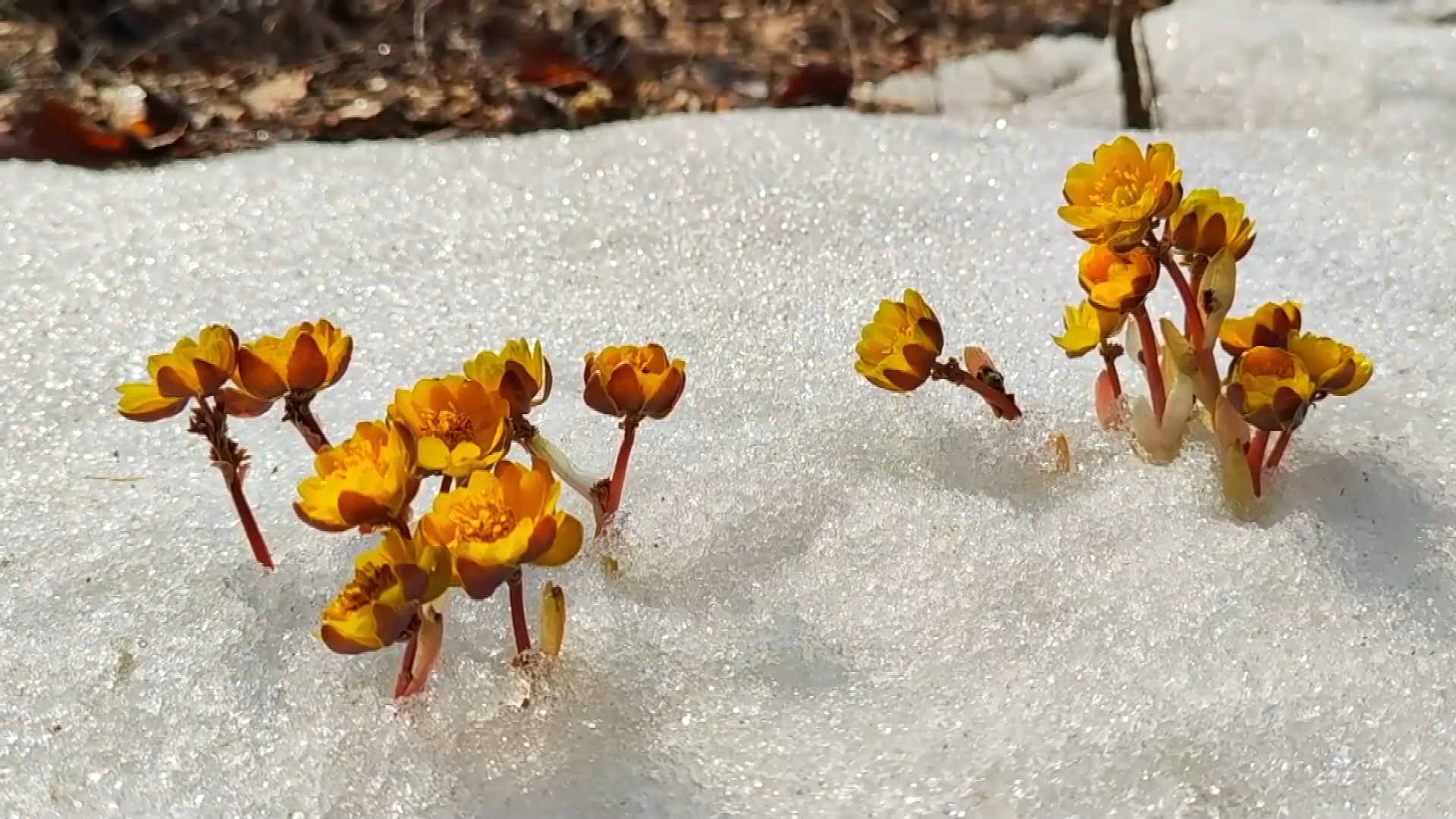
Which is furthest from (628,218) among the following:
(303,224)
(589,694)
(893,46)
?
(893,46)

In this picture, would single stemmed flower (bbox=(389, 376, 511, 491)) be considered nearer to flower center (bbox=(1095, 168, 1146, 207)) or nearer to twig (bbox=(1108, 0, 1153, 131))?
flower center (bbox=(1095, 168, 1146, 207))

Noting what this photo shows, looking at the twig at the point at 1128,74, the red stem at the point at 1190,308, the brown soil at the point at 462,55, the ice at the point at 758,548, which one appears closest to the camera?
the ice at the point at 758,548

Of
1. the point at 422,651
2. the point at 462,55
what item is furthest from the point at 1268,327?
the point at 462,55

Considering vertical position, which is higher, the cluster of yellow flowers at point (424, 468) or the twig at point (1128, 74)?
the cluster of yellow flowers at point (424, 468)

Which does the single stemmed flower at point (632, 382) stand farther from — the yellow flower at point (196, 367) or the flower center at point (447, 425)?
the yellow flower at point (196, 367)

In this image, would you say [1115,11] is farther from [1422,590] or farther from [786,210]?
[1422,590]

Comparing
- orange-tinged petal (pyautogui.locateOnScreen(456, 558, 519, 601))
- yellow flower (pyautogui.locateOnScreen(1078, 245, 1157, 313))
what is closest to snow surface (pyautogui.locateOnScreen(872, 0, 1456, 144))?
yellow flower (pyautogui.locateOnScreen(1078, 245, 1157, 313))

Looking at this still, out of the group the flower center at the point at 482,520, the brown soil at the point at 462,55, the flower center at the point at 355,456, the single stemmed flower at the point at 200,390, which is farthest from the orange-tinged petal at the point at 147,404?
the brown soil at the point at 462,55
